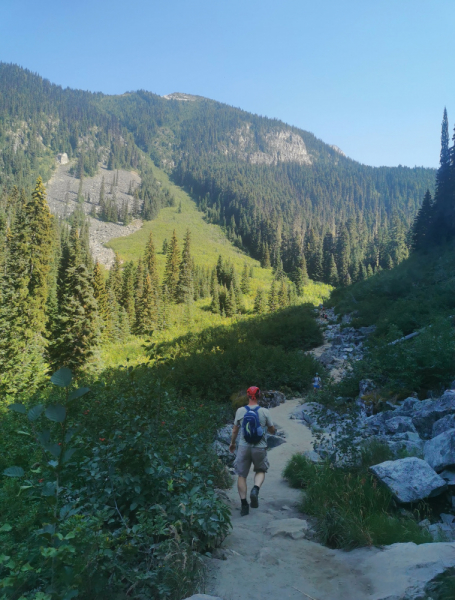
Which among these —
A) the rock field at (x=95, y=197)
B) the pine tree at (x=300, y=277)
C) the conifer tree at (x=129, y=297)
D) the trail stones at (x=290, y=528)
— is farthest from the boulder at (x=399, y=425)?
the rock field at (x=95, y=197)

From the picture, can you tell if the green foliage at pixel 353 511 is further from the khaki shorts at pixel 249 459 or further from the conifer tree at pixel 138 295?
the conifer tree at pixel 138 295

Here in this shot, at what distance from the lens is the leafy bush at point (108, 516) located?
2.12 m

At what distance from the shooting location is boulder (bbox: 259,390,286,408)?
15694mm

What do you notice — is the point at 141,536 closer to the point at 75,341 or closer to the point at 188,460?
the point at 188,460

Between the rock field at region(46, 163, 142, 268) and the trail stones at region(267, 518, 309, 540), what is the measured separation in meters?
92.0

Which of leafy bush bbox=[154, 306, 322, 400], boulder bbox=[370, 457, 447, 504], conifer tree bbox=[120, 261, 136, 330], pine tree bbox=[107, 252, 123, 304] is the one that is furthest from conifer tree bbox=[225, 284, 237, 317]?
boulder bbox=[370, 457, 447, 504]

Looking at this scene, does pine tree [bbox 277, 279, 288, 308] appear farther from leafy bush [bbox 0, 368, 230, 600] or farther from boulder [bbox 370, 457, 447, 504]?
leafy bush [bbox 0, 368, 230, 600]

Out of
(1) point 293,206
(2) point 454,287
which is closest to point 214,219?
(1) point 293,206

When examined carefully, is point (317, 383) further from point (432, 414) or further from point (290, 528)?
point (290, 528)

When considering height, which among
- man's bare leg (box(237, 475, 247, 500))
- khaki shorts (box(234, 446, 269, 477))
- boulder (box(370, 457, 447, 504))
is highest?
boulder (box(370, 457, 447, 504))

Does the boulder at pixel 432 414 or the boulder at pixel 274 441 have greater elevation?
the boulder at pixel 432 414

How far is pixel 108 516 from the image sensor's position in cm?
314

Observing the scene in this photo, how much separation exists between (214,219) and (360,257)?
6520 cm

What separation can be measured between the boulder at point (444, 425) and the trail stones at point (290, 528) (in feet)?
10.7
